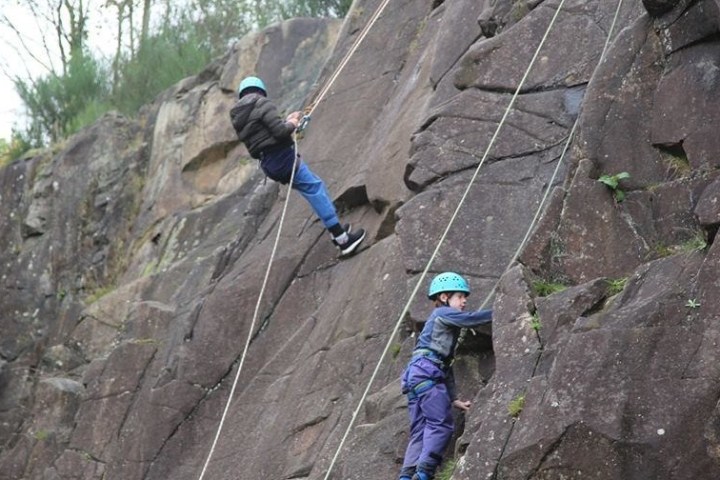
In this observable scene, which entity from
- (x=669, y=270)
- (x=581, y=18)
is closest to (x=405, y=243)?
(x=581, y=18)

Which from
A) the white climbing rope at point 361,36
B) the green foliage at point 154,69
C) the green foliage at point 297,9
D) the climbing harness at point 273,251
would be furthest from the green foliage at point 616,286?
the green foliage at point 154,69

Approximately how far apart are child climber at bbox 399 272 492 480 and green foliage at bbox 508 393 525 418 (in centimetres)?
109

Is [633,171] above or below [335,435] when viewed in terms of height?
above

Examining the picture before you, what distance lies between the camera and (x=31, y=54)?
120 feet

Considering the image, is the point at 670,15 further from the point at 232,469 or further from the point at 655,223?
the point at 232,469

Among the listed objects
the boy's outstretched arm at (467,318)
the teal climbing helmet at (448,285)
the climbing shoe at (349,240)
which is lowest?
the climbing shoe at (349,240)

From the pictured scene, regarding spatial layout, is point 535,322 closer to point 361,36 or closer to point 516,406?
point 516,406

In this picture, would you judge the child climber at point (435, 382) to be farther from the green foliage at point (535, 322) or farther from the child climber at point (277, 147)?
the child climber at point (277, 147)

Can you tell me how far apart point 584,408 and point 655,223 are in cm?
234

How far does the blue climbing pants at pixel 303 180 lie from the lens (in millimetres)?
17656

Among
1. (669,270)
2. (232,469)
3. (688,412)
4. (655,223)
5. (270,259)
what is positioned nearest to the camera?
(688,412)

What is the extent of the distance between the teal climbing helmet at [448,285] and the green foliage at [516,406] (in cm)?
189

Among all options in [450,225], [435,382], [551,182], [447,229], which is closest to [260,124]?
[450,225]

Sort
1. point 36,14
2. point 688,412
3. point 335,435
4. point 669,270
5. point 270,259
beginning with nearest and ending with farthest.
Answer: point 688,412 < point 669,270 < point 335,435 < point 270,259 < point 36,14
